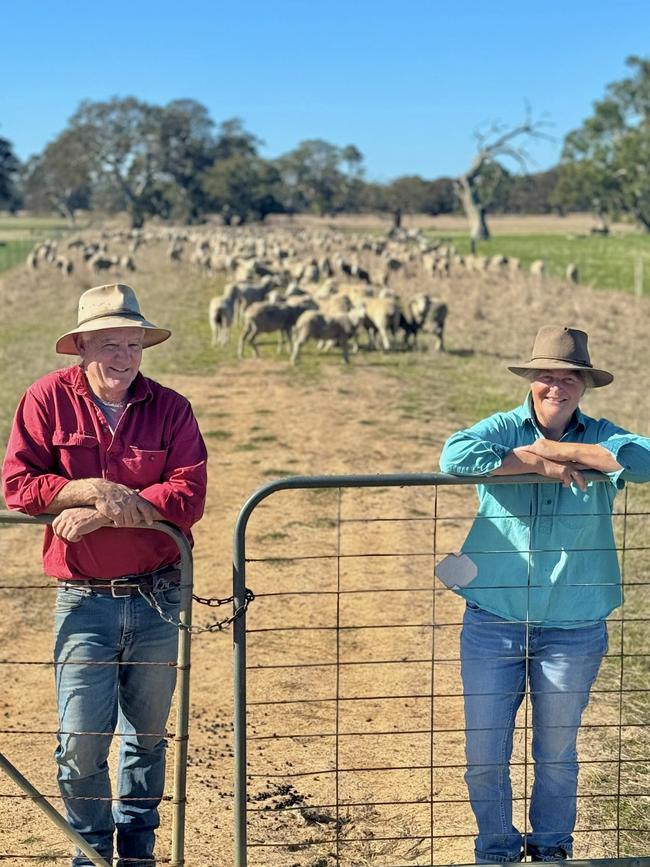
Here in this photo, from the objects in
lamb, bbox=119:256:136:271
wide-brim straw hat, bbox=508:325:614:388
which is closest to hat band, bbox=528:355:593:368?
wide-brim straw hat, bbox=508:325:614:388

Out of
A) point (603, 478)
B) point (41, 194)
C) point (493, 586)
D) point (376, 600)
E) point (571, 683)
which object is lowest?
point (376, 600)

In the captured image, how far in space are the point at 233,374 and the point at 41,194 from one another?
4538 inches

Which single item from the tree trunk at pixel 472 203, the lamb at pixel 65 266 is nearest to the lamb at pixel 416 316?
the lamb at pixel 65 266

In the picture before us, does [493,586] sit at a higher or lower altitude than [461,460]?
lower

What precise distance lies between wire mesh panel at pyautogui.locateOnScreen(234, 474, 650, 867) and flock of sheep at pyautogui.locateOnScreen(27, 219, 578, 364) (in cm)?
1095

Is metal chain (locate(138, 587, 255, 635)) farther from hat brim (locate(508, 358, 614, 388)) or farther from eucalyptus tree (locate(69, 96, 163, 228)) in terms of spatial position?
eucalyptus tree (locate(69, 96, 163, 228))

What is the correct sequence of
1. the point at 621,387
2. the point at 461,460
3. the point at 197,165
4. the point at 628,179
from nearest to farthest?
the point at 461,460 → the point at 621,387 → the point at 628,179 → the point at 197,165

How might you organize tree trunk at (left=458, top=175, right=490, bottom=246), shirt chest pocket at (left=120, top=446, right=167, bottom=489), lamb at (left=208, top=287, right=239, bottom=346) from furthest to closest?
tree trunk at (left=458, top=175, right=490, bottom=246), lamb at (left=208, top=287, right=239, bottom=346), shirt chest pocket at (left=120, top=446, right=167, bottom=489)

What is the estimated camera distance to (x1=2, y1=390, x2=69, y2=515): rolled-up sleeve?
3.81 m

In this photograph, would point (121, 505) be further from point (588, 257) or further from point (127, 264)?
point (588, 257)

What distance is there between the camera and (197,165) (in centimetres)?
11250

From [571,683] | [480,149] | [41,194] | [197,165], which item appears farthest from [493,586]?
[41,194]

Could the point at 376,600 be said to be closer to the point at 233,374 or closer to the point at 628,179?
the point at 233,374

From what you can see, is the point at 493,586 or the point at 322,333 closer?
the point at 493,586
